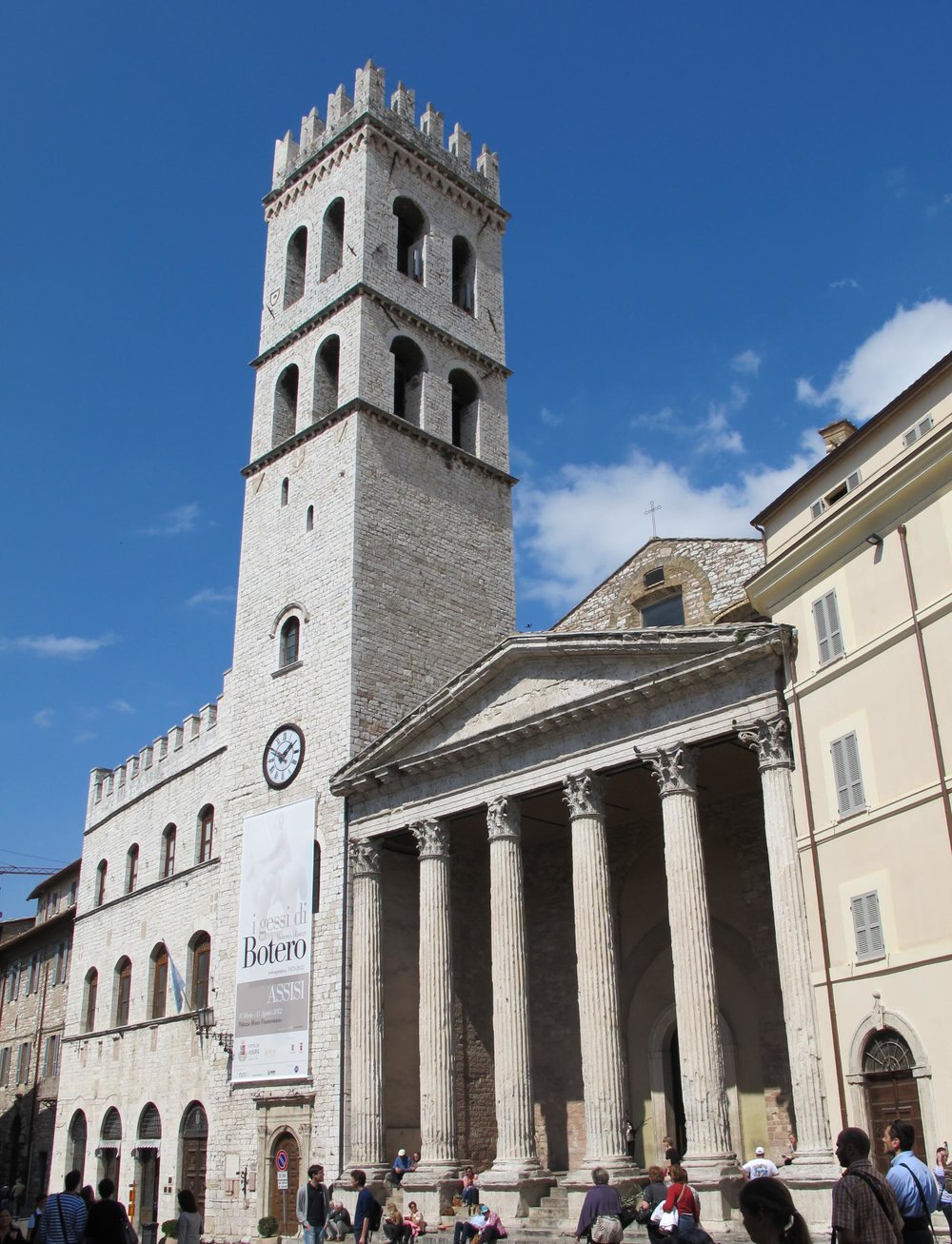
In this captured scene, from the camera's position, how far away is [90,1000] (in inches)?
1410

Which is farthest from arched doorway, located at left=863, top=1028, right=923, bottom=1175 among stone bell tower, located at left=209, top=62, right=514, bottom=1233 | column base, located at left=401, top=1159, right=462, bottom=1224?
stone bell tower, located at left=209, top=62, right=514, bottom=1233

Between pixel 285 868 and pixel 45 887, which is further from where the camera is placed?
pixel 45 887

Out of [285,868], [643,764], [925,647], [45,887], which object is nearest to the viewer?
[925,647]

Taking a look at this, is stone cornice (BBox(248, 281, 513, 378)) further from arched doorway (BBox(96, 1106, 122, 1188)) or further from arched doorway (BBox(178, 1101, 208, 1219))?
arched doorway (BBox(96, 1106, 122, 1188))

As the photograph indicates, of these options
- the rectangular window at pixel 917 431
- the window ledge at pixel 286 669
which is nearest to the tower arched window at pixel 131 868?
the window ledge at pixel 286 669

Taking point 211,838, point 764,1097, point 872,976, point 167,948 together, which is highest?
point 211,838

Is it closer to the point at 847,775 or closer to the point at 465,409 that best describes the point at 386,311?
the point at 465,409

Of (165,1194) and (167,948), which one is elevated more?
(167,948)

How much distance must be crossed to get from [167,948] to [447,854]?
1167 centimetres

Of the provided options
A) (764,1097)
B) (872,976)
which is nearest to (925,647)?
(872,976)

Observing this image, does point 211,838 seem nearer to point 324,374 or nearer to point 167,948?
point 167,948

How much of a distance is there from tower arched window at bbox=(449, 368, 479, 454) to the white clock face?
31.7ft

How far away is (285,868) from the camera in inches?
1048

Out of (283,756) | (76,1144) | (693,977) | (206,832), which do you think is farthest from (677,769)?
(76,1144)
